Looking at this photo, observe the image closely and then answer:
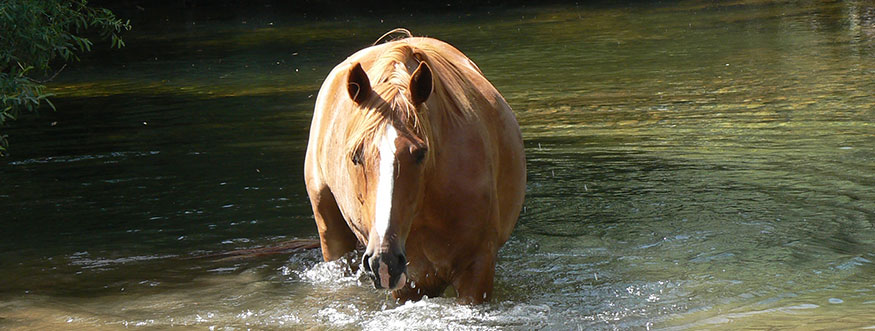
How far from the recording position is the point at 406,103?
3.83 metres

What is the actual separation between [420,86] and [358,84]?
23cm

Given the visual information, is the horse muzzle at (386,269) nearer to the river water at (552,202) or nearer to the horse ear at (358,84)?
the horse ear at (358,84)

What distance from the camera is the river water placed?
5.02m

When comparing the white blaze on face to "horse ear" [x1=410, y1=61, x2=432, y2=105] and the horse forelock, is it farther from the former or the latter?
"horse ear" [x1=410, y1=61, x2=432, y2=105]

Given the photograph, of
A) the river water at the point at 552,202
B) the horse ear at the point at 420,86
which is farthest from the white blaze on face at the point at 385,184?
the river water at the point at 552,202

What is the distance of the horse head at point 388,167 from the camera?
3605mm

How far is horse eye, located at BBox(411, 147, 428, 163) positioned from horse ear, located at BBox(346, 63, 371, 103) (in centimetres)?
30

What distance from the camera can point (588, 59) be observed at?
49.0 feet

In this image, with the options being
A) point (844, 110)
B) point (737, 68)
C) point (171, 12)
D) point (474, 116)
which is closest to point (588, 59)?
point (737, 68)

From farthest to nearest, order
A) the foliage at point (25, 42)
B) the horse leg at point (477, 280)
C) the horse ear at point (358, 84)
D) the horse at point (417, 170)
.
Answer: the foliage at point (25, 42), the horse leg at point (477, 280), the horse ear at point (358, 84), the horse at point (417, 170)

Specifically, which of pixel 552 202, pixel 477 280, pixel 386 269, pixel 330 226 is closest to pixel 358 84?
pixel 386 269

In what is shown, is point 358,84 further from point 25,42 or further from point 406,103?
point 25,42

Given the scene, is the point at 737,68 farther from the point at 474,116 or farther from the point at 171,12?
the point at 171,12

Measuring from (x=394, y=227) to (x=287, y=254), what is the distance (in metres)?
2.80
